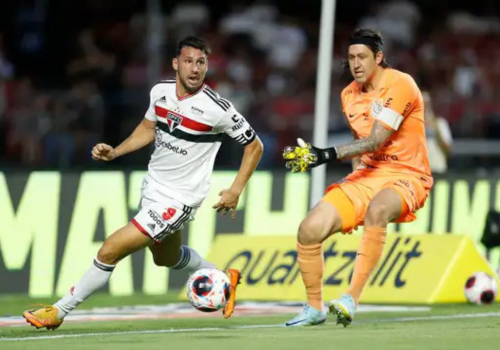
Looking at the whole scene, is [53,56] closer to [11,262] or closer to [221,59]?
[221,59]

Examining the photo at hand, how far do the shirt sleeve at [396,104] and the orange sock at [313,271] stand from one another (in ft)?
3.42

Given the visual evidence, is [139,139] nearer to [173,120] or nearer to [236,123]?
[173,120]

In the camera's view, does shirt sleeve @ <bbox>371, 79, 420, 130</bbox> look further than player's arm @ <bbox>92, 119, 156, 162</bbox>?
No

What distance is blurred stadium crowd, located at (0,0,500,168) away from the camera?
19.8m

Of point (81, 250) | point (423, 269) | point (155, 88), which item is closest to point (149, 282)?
point (81, 250)

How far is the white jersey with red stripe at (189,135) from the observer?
1113 cm

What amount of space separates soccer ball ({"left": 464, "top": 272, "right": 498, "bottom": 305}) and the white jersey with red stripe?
137 inches

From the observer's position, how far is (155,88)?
37.0 ft

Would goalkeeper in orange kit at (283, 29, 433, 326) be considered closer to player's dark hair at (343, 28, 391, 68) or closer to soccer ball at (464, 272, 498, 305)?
player's dark hair at (343, 28, 391, 68)

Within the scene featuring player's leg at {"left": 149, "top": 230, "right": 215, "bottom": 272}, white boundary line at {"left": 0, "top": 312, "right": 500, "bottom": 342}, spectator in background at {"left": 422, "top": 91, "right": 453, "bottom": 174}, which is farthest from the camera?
spectator in background at {"left": 422, "top": 91, "right": 453, "bottom": 174}

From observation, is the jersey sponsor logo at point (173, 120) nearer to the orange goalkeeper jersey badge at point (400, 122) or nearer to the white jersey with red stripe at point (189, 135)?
the white jersey with red stripe at point (189, 135)

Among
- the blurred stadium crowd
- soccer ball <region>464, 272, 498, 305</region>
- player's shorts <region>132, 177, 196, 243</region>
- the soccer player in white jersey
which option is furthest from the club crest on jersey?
the blurred stadium crowd

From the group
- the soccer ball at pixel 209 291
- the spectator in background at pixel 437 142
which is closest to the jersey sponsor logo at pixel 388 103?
the soccer ball at pixel 209 291

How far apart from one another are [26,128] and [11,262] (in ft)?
16.3
